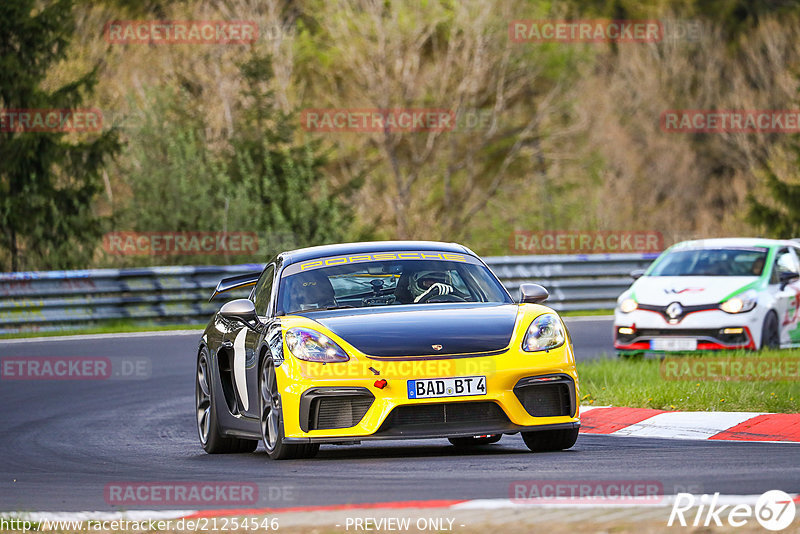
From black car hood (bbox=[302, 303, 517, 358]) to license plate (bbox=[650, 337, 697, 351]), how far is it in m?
7.30

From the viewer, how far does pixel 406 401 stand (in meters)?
8.80

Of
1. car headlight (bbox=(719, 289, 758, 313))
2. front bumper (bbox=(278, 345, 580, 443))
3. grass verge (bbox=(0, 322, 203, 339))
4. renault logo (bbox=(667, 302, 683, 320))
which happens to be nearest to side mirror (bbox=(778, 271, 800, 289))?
car headlight (bbox=(719, 289, 758, 313))

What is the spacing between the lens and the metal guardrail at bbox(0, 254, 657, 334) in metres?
21.7

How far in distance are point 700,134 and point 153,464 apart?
165ft

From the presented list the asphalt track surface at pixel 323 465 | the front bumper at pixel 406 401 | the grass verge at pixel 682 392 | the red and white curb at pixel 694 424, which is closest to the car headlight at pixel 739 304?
the grass verge at pixel 682 392

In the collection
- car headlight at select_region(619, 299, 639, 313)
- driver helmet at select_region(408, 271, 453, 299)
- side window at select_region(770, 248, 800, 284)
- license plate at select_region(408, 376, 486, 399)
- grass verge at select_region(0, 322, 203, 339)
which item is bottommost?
grass verge at select_region(0, 322, 203, 339)

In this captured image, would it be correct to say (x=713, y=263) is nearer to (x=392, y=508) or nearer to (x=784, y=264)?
(x=784, y=264)

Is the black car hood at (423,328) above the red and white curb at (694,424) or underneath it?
above

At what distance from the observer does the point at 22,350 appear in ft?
62.2

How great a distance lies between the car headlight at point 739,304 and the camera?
1662 cm

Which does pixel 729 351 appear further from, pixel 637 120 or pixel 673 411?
pixel 637 120

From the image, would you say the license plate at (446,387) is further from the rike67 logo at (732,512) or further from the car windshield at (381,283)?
the rike67 logo at (732,512)

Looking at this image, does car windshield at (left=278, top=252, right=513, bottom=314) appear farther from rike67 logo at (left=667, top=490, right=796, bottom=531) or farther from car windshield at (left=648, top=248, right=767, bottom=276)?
car windshield at (left=648, top=248, right=767, bottom=276)

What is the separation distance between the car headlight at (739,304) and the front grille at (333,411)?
869 cm
